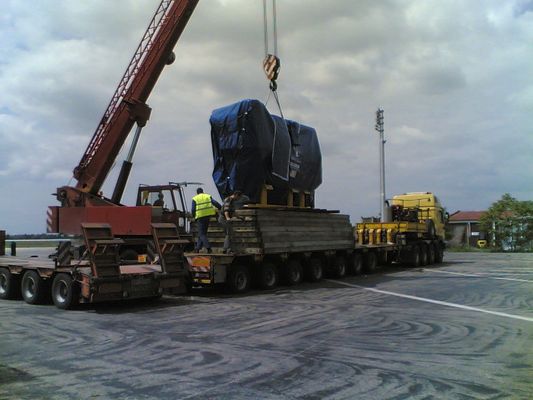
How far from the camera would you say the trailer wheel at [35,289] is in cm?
1188

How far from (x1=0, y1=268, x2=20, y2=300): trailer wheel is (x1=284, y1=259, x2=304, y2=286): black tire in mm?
7077

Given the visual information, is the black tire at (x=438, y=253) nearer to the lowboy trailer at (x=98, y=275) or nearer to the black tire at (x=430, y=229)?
the black tire at (x=430, y=229)

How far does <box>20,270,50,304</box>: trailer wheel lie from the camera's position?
39.0 ft

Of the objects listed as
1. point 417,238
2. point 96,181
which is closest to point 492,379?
point 96,181

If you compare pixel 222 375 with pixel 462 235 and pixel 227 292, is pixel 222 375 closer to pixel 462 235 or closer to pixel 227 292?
pixel 227 292

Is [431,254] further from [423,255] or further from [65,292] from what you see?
[65,292]

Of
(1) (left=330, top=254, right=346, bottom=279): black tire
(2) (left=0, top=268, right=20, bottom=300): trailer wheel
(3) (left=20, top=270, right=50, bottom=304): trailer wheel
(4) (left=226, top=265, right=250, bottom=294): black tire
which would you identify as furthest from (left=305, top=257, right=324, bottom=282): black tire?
(2) (left=0, top=268, right=20, bottom=300): trailer wheel

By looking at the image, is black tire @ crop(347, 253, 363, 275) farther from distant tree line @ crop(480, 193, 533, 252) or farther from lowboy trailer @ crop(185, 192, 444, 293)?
distant tree line @ crop(480, 193, 533, 252)

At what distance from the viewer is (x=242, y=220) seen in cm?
1409

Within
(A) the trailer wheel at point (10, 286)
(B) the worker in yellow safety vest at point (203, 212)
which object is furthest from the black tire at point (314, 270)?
(A) the trailer wheel at point (10, 286)

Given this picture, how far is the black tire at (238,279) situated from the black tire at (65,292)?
3.97 meters

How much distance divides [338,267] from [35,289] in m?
10.0

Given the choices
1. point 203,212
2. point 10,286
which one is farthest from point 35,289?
point 203,212

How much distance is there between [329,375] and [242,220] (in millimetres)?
8274
